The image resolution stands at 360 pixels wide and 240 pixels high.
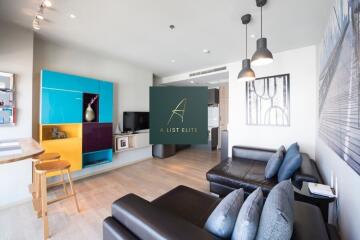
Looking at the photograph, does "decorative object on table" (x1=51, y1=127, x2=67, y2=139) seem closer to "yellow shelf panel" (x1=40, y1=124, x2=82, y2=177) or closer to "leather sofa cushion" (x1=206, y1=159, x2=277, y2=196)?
"yellow shelf panel" (x1=40, y1=124, x2=82, y2=177)

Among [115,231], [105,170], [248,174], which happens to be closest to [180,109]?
[248,174]

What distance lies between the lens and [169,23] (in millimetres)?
2221

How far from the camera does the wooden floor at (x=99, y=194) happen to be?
1796 mm

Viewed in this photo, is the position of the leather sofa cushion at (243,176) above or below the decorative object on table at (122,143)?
below

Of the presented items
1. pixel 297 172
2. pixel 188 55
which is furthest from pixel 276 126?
pixel 188 55

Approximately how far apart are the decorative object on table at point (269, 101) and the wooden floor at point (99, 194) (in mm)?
1712

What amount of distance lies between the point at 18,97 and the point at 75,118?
81 cm

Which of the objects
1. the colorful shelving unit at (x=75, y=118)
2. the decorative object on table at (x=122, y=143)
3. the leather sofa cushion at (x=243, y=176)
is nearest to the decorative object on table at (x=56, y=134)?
the colorful shelving unit at (x=75, y=118)

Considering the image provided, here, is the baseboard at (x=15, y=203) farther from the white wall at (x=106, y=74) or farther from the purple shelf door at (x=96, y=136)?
the purple shelf door at (x=96, y=136)

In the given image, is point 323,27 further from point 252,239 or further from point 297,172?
point 252,239

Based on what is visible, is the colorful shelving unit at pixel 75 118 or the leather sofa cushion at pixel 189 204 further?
the colorful shelving unit at pixel 75 118

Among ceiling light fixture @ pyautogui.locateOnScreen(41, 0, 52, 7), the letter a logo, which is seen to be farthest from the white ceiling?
the letter a logo

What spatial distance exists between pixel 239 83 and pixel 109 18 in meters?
2.80

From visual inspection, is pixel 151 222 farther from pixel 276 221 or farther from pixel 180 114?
pixel 180 114
